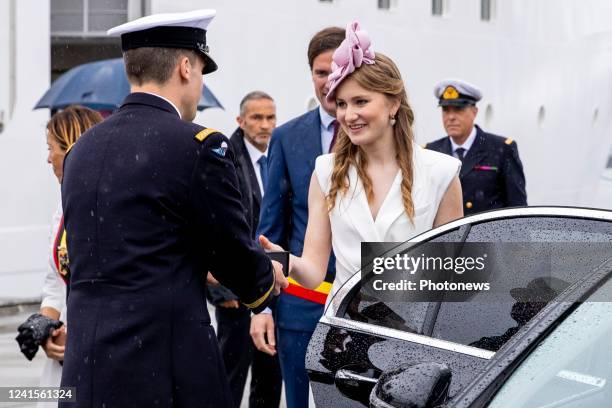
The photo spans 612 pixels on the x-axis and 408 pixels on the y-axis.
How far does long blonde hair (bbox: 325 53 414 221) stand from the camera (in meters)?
4.70

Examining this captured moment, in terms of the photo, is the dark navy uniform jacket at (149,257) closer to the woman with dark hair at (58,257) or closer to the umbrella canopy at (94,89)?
the woman with dark hair at (58,257)

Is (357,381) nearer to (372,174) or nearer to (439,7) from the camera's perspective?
(372,174)

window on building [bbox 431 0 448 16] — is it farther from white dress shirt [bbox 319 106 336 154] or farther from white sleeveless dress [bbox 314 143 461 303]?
white sleeveless dress [bbox 314 143 461 303]

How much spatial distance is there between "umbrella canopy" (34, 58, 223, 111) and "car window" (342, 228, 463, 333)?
30.3 ft

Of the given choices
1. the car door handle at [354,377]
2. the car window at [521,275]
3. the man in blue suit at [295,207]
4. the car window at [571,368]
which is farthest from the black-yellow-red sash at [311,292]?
the car window at [571,368]

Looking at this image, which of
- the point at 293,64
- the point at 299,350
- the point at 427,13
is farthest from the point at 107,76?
the point at 427,13

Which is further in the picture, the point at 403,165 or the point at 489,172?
the point at 489,172

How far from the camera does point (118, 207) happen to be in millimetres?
3676

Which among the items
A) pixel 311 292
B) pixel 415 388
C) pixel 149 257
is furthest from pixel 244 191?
pixel 415 388

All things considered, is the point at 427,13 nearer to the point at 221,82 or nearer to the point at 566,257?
the point at 221,82

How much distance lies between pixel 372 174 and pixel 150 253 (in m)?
1.34

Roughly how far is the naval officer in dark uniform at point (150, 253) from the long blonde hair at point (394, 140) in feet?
3.11

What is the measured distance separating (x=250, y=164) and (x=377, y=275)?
3.83 meters

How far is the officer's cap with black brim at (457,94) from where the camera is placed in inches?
361
